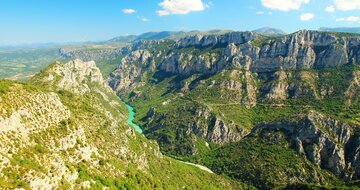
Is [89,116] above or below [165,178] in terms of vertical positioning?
above

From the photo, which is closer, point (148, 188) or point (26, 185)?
point (26, 185)

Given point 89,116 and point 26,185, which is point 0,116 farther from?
point 89,116

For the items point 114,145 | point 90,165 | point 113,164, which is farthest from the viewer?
point 114,145

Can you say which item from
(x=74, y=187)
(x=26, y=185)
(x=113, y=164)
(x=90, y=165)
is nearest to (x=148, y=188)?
(x=113, y=164)

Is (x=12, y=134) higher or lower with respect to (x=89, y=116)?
higher

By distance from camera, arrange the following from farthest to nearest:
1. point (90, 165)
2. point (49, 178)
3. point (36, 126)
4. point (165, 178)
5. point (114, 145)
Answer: point (165, 178)
point (114, 145)
point (90, 165)
point (36, 126)
point (49, 178)

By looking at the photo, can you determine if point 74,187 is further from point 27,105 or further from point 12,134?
point 27,105

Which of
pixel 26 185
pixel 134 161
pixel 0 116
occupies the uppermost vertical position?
pixel 0 116

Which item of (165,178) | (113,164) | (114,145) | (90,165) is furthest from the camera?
(165,178)

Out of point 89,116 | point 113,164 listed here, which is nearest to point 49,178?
point 113,164
